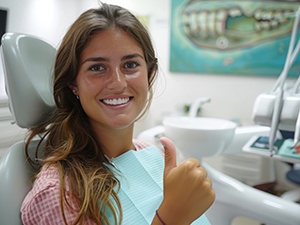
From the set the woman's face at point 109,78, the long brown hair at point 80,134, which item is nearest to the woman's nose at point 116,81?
the woman's face at point 109,78

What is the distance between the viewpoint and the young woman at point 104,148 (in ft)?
2.14

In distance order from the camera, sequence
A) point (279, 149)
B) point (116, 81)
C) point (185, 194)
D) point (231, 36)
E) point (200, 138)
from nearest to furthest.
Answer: point (185, 194) < point (116, 81) < point (279, 149) < point (200, 138) < point (231, 36)

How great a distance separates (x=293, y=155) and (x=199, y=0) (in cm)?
208

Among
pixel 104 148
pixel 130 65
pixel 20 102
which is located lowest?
pixel 104 148

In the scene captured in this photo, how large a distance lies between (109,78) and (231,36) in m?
2.10

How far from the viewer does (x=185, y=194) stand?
24.8 inches

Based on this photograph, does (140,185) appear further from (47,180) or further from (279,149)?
(279,149)

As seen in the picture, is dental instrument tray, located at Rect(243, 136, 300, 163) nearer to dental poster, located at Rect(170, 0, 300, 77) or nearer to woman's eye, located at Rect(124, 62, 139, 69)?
woman's eye, located at Rect(124, 62, 139, 69)

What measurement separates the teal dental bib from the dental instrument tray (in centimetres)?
36

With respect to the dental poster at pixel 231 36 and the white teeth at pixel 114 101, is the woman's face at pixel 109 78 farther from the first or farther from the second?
the dental poster at pixel 231 36

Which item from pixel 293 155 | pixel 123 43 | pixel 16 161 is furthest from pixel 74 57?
pixel 293 155

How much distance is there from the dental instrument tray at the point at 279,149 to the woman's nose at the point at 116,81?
2.05ft

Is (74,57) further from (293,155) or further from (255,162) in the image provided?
(255,162)

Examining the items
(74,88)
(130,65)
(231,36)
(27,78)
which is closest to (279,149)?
(130,65)
